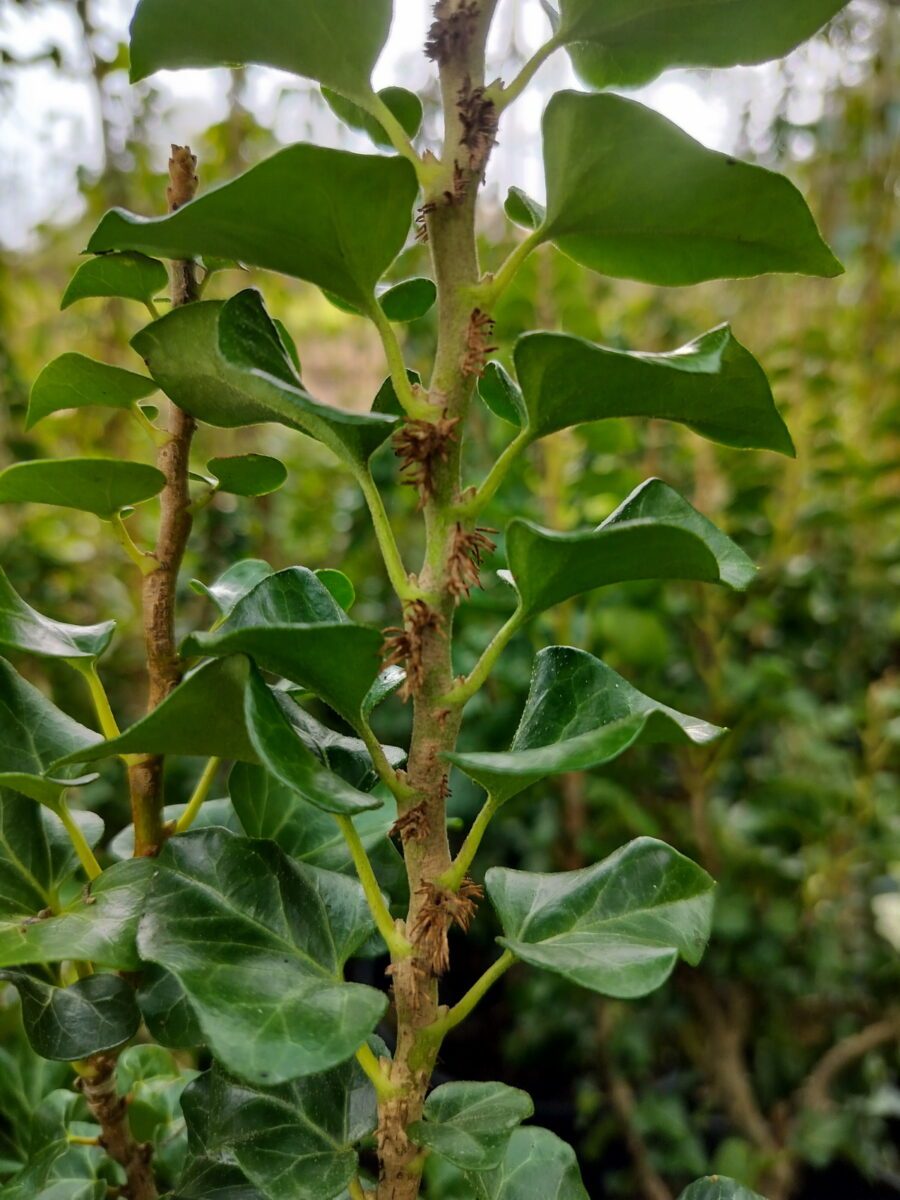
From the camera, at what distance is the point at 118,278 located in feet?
1.22

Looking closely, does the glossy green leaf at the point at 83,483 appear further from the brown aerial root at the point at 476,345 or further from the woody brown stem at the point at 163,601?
the brown aerial root at the point at 476,345

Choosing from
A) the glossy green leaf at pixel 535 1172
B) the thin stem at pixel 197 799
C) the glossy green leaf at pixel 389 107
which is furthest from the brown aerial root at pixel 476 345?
the glossy green leaf at pixel 535 1172

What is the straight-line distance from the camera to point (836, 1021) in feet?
4.51

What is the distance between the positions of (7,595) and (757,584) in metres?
1.26

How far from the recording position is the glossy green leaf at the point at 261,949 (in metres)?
0.27

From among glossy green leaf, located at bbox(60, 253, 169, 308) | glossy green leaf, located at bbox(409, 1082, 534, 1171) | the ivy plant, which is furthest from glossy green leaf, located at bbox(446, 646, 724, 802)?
glossy green leaf, located at bbox(60, 253, 169, 308)

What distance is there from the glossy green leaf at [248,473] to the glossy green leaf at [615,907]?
0.68ft

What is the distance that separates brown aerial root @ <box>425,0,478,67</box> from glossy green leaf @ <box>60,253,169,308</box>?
0.14m

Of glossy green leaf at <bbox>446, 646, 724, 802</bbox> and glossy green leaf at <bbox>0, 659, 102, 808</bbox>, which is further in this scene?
glossy green leaf at <bbox>0, 659, 102, 808</bbox>

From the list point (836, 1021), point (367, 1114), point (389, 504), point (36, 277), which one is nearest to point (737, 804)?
point (836, 1021)

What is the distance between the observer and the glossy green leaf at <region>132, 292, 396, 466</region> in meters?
0.29

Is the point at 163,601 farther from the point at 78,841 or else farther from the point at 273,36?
the point at 273,36

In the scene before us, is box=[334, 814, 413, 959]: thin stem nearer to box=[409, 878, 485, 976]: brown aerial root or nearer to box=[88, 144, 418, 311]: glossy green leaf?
box=[409, 878, 485, 976]: brown aerial root

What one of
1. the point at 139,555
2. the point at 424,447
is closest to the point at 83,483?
the point at 139,555
